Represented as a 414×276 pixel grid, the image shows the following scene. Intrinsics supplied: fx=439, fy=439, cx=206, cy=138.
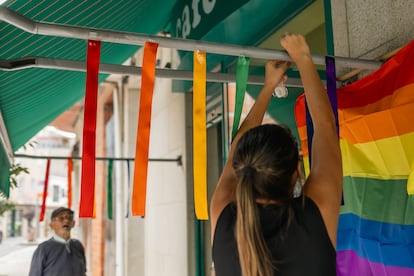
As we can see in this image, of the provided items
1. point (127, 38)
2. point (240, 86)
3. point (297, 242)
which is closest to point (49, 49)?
point (127, 38)

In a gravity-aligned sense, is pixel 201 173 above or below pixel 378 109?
below

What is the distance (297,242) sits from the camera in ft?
3.61

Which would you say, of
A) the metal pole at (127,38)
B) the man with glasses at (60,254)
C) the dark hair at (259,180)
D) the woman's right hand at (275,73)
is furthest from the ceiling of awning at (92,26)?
the dark hair at (259,180)

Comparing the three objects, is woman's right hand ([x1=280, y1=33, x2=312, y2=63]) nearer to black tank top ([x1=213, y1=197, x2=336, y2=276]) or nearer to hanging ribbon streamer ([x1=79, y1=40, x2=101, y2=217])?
black tank top ([x1=213, y1=197, x2=336, y2=276])

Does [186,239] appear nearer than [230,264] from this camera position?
No

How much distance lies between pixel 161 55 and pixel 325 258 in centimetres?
564

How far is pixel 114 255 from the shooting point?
927 cm

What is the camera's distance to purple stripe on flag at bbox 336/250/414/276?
1.61 m

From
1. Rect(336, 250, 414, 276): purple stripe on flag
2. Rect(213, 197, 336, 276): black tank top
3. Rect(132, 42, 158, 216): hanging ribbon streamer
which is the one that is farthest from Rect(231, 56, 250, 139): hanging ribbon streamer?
Rect(336, 250, 414, 276): purple stripe on flag

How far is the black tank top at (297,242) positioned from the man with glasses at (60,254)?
12.1 ft

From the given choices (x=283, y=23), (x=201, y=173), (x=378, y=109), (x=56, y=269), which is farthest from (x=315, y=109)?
(x=56, y=269)

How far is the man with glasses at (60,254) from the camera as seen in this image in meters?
4.36

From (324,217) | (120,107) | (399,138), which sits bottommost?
(324,217)

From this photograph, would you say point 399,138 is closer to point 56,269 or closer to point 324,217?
point 324,217
